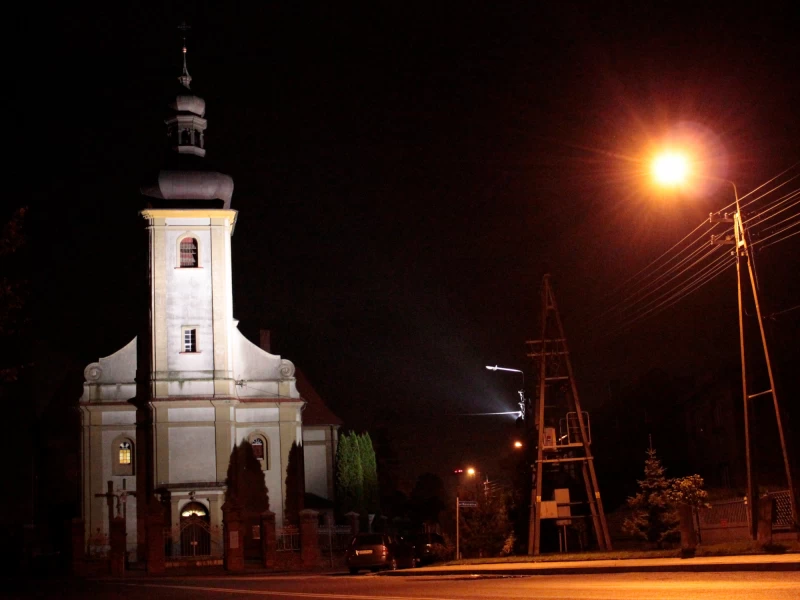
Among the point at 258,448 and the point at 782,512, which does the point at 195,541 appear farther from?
the point at 782,512

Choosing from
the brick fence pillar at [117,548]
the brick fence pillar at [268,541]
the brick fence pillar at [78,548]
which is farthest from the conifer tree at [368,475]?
the brick fence pillar at [78,548]

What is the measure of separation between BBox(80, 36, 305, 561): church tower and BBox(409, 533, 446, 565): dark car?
12.7 meters

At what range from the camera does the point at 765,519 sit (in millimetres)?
23766

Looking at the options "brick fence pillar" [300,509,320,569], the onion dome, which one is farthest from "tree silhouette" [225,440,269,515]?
the onion dome

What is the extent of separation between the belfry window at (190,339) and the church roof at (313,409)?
16716 millimetres

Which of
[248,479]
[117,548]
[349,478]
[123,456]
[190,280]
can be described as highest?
[190,280]

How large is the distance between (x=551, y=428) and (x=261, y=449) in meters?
22.3

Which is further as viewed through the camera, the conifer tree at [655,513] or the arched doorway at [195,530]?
the arched doorway at [195,530]

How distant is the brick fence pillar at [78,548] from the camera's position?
141 feet

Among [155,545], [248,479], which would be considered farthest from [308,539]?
[248,479]

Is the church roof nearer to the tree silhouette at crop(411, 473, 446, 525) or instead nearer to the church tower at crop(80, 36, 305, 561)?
the church tower at crop(80, 36, 305, 561)

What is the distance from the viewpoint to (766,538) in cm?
2344

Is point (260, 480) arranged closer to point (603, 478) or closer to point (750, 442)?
point (603, 478)

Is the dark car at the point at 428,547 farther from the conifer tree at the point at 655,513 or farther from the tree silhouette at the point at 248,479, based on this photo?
the tree silhouette at the point at 248,479
